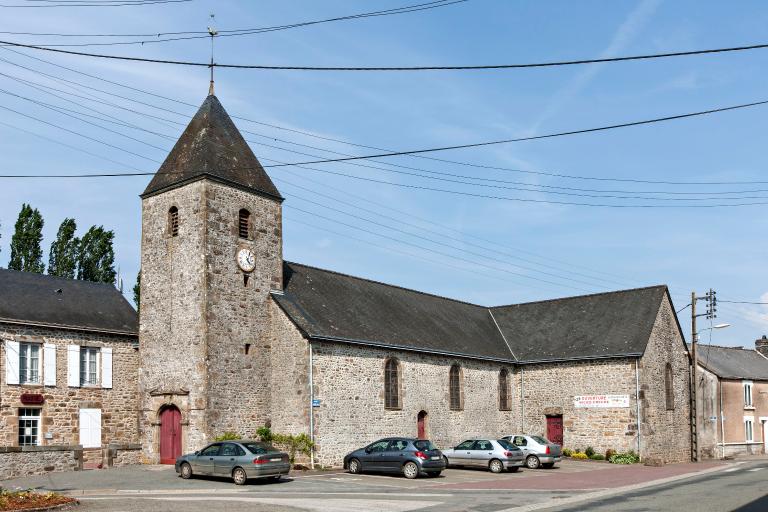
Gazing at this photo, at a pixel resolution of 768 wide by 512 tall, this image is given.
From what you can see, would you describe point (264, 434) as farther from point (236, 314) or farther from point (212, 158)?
point (212, 158)

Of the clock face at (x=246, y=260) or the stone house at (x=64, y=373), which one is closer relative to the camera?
the stone house at (x=64, y=373)

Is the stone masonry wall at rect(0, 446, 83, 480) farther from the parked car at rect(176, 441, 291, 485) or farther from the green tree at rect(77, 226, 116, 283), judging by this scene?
the green tree at rect(77, 226, 116, 283)

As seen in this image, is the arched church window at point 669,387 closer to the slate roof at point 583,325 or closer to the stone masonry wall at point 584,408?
the slate roof at point 583,325

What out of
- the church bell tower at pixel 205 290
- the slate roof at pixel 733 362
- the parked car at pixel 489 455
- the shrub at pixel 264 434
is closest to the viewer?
the church bell tower at pixel 205 290

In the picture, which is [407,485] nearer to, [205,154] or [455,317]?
[205,154]

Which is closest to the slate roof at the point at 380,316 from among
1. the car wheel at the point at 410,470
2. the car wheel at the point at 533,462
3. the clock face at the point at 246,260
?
the clock face at the point at 246,260

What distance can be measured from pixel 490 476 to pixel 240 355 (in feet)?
33.4

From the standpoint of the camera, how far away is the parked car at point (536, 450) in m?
32.0

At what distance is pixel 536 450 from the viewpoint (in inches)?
1261

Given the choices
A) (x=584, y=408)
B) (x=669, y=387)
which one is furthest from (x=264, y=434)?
(x=669, y=387)

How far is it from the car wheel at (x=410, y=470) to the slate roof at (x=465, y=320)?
6.22m

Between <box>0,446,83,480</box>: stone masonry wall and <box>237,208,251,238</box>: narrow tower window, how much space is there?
387 inches

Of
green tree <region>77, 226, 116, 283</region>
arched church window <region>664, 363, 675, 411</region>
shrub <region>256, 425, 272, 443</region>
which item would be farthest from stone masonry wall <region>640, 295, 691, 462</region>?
green tree <region>77, 226, 116, 283</region>

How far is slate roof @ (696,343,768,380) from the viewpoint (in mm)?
51500
